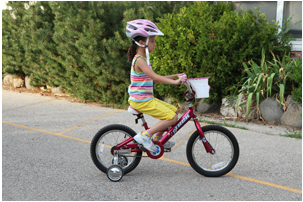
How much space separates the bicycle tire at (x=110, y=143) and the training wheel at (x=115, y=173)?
6.7 inches

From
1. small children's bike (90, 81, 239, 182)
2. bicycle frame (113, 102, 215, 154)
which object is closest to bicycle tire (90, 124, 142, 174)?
small children's bike (90, 81, 239, 182)

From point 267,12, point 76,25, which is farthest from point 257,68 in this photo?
point 76,25

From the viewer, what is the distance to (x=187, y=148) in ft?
12.5

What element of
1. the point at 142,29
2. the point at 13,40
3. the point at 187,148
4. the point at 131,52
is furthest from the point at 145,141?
the point at 13,40

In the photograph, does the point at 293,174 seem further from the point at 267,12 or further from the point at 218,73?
the point at 267,12

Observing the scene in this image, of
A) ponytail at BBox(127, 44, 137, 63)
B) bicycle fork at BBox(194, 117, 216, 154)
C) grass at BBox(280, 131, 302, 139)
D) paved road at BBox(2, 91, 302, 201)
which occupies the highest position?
ponytail at BBox(127, 44, 137, 63)

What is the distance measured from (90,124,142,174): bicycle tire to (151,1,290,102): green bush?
9.51 ft

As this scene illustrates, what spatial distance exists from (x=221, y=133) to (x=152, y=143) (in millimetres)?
784

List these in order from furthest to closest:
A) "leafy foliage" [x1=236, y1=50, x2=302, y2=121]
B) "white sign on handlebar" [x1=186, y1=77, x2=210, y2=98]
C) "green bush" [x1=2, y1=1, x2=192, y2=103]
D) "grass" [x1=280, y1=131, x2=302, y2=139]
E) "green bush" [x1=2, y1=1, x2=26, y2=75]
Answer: "green bush" [x1=2, y1=1, x2=26, y2=75]
"green bush" [x1=2, y1=1, x2=192, y2=103]
"leafy foliage" [x1=236, y1=50, x2=302, y2=121]
"grass" [x1=280, y1=131, x2=302, y2=139]
"white sign on handlebar" [x1=186, y1=77, x2=210, y2=98]

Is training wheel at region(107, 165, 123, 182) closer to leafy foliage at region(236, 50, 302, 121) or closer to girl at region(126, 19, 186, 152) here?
girl at region(126, 19, 186, 152)

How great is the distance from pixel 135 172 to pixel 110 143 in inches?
19.7

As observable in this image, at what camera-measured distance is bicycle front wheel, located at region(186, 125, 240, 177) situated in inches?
148

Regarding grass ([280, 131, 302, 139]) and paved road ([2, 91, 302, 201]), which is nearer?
paved road ([2, 91, 302, 201])

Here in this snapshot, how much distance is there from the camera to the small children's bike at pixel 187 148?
373 cm
